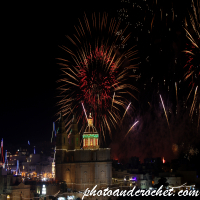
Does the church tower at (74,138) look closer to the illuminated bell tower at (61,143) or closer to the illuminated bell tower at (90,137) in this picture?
the illuminated bell tower at (90,137)

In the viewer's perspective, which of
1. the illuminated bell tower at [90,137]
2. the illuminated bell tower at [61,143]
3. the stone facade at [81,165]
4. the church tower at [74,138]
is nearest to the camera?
A: the stone facade at [81,165]

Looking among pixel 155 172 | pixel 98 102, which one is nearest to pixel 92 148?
pixel 98 102

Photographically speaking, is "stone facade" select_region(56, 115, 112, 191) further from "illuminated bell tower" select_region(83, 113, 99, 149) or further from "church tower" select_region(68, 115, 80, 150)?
"church tower" select_region(68, 115, 80, 150)

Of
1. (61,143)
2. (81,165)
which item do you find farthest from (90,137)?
(81,165)

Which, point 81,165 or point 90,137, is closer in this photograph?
point 81,165

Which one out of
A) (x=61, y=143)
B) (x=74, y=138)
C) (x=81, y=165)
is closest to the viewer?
(x=81, y=165)

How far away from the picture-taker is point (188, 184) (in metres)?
81.1

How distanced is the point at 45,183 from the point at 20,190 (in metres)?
5.92

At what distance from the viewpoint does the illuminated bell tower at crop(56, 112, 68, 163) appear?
76.3m

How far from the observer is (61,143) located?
7675 cm

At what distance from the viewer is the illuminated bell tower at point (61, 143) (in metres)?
76.3

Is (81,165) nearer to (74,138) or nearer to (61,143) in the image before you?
(61,143)

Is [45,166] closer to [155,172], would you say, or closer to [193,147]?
[155,172]

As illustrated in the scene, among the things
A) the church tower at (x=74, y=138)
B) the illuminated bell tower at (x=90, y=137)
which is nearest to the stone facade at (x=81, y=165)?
the illuminated bell tower at (x=90, y=137)
